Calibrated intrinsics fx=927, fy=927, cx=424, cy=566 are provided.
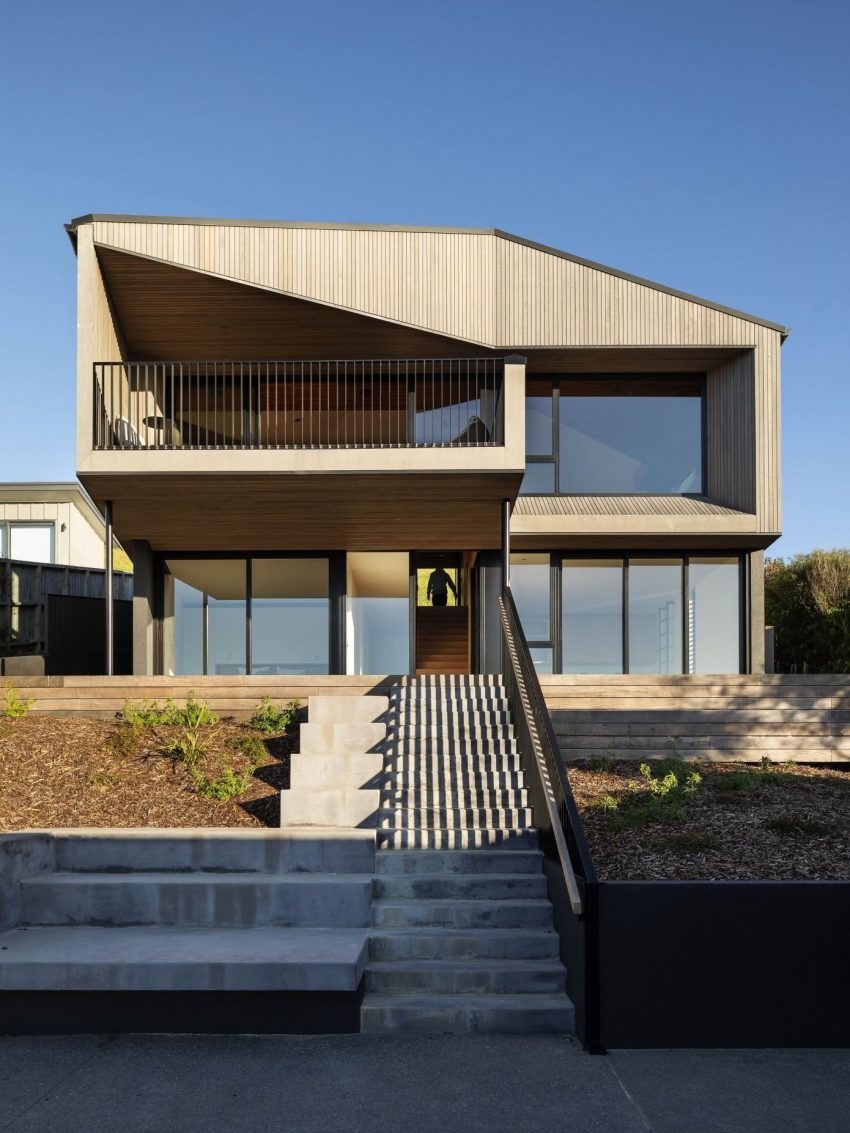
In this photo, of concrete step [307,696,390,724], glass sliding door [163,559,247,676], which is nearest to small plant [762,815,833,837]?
concrete step [307,696,390,724]

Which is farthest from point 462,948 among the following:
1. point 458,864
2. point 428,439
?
point 428,439

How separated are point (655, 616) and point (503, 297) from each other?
5565 millimetres

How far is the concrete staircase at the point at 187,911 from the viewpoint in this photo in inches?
215

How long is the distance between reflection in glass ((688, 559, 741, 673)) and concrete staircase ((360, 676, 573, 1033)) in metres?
6.54

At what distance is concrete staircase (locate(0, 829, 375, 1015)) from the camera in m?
5.46

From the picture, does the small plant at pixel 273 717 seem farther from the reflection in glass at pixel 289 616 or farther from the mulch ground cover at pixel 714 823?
the reflection in glass at pixel 289 616

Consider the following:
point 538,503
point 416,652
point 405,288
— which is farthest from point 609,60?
point 416,652

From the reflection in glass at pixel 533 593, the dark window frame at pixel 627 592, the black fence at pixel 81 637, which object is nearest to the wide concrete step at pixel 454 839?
the dark window frame at pixel 627 592

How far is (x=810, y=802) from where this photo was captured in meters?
8.02

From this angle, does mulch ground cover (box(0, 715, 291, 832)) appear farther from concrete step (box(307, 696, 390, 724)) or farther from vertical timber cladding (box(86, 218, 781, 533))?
vertical timber cladding (box(86, 218, 781, 533))

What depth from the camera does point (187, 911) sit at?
6.54 metres

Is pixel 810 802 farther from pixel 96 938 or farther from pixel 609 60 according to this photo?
pixel 609 60

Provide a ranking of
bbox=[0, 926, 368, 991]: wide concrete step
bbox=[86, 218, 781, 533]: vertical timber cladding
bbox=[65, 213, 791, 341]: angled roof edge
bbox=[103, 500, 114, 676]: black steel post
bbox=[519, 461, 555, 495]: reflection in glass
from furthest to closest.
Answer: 1. bbox=[519, 461, 555, 495]: reflection in glass
2. bbox=[86, 218, 781, 533]: vertical timber cladding
3. bbox=[65, 213, 791, 341]: angled roof edge
4. bbox=[103, 500, 114, 676]: black steel post
5. bbox=[0, 926, 368, 991]: wide concrete step

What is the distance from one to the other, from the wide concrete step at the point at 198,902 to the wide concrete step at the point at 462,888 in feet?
0.76
